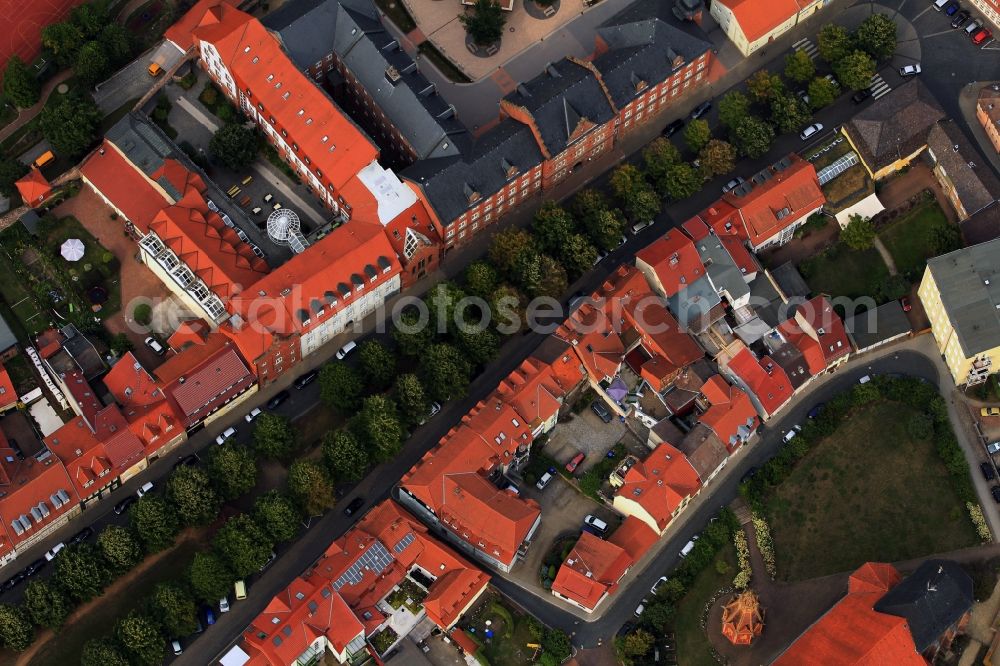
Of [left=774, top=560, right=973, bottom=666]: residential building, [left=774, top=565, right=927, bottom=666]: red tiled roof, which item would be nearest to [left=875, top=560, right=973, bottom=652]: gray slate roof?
[left=774, top=560, right=973, bottom=666]: residential building

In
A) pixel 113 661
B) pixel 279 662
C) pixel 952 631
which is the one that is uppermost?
pixel 113 661

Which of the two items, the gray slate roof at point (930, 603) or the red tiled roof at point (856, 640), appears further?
the gray slate roof at point (930, 603)

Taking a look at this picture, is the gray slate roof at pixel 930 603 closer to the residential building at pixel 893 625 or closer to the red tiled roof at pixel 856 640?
the residential building at pixel 893 625

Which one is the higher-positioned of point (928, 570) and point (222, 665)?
point (222, 665)

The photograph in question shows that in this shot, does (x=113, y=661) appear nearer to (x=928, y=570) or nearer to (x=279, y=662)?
(x=279, y=662)

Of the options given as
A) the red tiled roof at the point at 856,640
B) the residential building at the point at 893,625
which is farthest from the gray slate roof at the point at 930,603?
the red tiled roof at the point at 856,640

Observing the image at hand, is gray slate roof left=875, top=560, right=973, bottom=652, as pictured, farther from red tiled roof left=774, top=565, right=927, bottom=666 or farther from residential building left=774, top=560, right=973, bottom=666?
red tiled roof left=774, top=565, right=927, bottom=666

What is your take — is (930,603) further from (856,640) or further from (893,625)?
(856,640)

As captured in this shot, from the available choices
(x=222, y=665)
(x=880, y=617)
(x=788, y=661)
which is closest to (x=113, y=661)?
(x=222, y=665)
